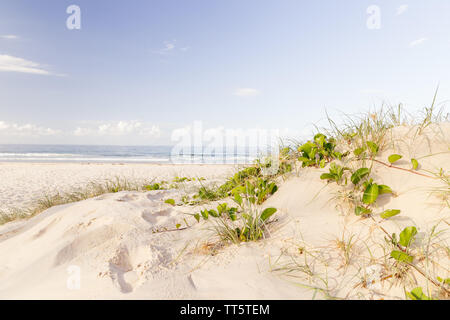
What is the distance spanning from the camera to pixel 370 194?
2.17m

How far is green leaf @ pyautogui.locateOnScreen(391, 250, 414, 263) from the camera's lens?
5.02ft

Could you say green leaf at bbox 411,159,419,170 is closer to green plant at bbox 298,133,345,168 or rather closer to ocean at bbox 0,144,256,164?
green plant at bbox 298,133,345,168

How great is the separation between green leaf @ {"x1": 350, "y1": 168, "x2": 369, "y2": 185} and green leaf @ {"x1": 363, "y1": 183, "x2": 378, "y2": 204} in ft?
0.54

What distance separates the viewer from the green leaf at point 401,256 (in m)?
1.53

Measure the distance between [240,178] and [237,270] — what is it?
6.29 feet

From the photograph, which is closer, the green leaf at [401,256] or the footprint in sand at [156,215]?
the green leaf at [401,256]

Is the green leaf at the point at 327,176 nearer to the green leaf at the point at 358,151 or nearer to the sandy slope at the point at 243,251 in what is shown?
the sandy slope at the point at 243,251

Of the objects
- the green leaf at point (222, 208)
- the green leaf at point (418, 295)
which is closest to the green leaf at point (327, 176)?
the green leaf at point (222, 208)

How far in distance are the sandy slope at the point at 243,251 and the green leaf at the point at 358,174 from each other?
18 centimetres

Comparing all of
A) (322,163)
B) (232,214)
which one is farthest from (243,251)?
(322,163)

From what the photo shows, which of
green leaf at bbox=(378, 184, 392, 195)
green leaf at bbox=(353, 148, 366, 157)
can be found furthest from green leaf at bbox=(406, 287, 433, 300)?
green leaf at bbox=(353, 148, 366, 157)

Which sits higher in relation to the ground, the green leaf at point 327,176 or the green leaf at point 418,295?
the green leaf at point 327,176

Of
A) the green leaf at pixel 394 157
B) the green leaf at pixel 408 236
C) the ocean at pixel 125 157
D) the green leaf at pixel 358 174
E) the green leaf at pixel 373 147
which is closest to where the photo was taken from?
the green leaf at pixel 408 236
